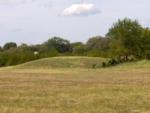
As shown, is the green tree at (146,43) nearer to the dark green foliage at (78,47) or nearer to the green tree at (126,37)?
the green tree at (126,37)

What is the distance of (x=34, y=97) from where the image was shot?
19531 mm

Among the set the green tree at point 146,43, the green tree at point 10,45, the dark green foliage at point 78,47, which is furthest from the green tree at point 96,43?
the green tree at point 146,43

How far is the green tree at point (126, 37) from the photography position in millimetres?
81312

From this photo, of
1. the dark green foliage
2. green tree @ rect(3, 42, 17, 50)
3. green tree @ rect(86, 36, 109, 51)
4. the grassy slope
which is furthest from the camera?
green tree @ rect(3, 42, 17, 50)

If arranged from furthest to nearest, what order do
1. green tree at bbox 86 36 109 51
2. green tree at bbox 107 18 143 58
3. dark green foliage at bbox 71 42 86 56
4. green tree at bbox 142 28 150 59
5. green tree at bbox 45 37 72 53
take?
1. green tree at bbox 45 37 72 53
2. green tree at bbox 86 36 109 51
3. dark green foliage at bbox 71 42 86 56
4. green tree at bbox 142 28 150 59
5. green tree at bbox 107 18 143 58

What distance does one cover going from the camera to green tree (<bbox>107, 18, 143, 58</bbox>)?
8131 centimetres

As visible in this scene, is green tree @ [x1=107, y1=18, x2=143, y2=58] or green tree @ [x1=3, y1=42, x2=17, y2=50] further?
green tree @ [x1=3, y1=42, x2=17, y2=50]

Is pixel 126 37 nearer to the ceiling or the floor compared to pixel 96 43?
nearer to the floor

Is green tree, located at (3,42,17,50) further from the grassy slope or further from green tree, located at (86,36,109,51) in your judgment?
the grassy slope

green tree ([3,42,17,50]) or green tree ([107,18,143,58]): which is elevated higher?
green tree ([3,42,17,50])

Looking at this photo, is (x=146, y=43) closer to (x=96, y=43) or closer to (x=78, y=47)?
(x=78, y=47)

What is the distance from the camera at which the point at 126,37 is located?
81.4 metres

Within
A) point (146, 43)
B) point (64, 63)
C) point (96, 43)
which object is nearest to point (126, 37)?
point (146, 43)

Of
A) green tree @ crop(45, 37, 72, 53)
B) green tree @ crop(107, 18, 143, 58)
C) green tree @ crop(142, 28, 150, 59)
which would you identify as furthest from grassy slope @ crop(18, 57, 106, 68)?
green tree @ crop(45, 37, 72, 53)
